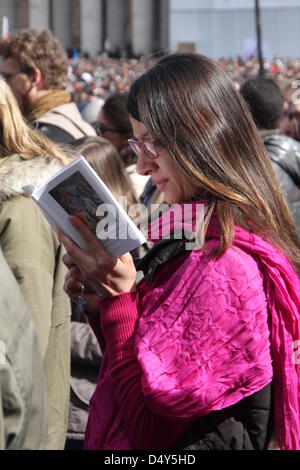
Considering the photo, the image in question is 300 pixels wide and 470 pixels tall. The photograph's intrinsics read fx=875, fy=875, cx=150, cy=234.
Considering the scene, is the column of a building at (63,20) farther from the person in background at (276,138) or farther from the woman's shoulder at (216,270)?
the woman's shoulder at (216,270)

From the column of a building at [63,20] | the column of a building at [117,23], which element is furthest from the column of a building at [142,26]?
the column of a building at [63,20]

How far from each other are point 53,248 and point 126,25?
46804mm

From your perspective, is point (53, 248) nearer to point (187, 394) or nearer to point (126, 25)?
point (187, 394)

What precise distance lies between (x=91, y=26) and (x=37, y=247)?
45718 millimetres

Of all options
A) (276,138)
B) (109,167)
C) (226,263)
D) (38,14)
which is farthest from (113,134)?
(38,14)

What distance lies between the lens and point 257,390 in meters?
1.87

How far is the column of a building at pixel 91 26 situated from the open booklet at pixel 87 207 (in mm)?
45013

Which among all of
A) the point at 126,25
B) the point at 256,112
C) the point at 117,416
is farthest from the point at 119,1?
the point at 117,416

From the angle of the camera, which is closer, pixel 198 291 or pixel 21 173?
pixel 198 291

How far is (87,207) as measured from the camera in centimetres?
202

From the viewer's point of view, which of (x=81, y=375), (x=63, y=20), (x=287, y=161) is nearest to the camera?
(x=81, y=375)

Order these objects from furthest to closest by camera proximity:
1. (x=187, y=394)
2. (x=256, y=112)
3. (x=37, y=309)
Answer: (x=256, y=112) < (x=37, y=309) < (x=187, y=394)

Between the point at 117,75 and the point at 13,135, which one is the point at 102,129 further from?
the point at 117,75

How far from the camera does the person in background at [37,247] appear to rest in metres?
2.54
